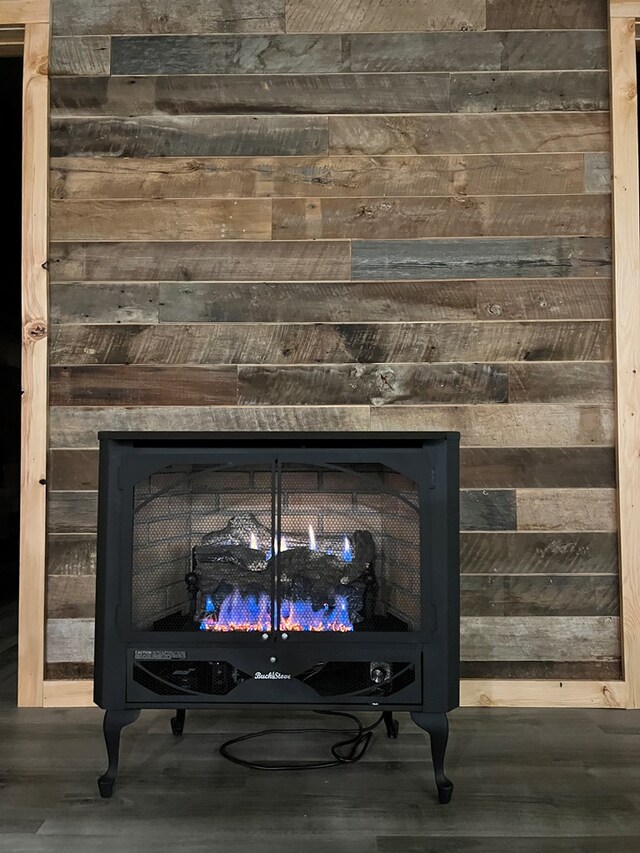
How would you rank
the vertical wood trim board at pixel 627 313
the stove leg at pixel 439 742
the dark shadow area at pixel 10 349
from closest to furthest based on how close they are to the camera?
1. the stove leg at pixel 439 742
2. the vertical wood trim board at pixel 627 313
3. the dark shadow area at pixel 10 349

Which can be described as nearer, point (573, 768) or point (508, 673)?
point (573, 768)

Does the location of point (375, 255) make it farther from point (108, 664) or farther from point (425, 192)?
point (108, 664)

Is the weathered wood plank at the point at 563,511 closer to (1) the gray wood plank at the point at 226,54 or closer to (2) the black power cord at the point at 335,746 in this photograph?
(2) the black power cord at the point at 335,746

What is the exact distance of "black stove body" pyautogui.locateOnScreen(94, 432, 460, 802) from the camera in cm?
152

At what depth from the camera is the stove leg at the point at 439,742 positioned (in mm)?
1454

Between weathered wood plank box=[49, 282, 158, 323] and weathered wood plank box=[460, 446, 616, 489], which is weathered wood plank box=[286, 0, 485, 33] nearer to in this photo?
weathered wood plank box=[49, 282, 158, 323]

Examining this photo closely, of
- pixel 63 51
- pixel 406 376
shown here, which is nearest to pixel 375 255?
pixel 406 376

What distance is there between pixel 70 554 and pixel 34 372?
0.54 metres

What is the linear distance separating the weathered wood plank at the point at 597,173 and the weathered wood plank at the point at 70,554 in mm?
1776

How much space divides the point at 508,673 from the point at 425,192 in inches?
55.4

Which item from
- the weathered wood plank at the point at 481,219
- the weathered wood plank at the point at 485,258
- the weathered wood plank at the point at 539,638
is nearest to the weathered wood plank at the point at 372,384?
the weathered wood plank at the point at 485,258

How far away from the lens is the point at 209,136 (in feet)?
7.02

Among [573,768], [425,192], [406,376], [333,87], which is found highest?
[333,87]

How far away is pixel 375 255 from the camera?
83.4 inches
